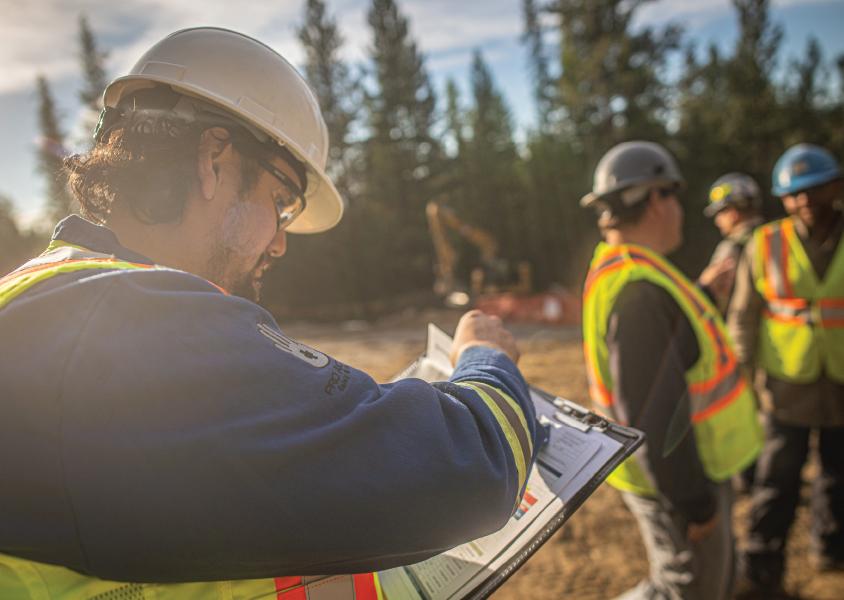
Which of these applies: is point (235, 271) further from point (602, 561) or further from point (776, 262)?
point (776, 262)

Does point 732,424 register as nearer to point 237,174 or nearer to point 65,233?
point 237,174

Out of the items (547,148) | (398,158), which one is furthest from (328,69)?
(547,148)

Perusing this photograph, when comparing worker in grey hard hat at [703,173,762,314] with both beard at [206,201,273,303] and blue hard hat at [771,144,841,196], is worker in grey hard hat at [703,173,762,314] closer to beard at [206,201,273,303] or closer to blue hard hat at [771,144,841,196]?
blue hard hat at [771,144,841,196]

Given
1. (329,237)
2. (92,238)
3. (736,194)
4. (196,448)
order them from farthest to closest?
(329,237)
(736,194)
(92,238)
(196,448)

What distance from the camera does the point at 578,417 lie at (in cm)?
156

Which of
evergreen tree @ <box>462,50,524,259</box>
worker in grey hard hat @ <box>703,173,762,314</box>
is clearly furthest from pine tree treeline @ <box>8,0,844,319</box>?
worker in grey hard hat @ <box>703,173,762,314</box>

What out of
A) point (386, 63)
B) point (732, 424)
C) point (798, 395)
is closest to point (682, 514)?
point (732, 424)

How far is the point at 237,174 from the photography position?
1307 mm

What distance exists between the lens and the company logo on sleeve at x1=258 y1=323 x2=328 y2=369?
2.93ft

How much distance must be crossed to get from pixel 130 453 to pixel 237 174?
2.55ft

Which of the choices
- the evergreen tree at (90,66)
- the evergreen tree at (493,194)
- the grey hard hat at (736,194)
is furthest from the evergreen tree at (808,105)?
the evergreen tree at (90,66)

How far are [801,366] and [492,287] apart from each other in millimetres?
15964

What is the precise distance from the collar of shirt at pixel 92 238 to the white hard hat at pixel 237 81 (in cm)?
46

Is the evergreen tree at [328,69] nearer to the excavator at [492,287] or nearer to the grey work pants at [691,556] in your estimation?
the excavator at [492,287]
